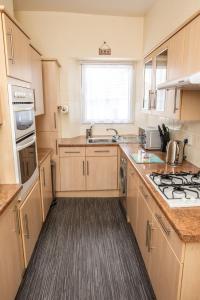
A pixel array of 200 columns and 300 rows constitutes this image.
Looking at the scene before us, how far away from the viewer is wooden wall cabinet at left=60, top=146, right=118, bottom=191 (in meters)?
3.39

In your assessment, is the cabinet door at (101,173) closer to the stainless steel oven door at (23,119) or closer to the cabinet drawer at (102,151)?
the cabinet drawer at (102,151)

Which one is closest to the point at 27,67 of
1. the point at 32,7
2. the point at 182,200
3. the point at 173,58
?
the point at 173,58

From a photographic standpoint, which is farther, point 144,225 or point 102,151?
point 102,151

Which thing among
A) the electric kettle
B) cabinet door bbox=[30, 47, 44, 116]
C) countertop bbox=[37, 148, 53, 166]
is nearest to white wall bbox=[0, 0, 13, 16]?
cabinet door bbox=[30, 47, 44, 116]

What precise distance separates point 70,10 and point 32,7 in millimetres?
564

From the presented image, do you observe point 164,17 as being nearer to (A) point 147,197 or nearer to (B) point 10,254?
(A) point 147,197

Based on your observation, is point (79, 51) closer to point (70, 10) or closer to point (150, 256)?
point (70, 10)

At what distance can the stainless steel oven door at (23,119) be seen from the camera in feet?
5.85

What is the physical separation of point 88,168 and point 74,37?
2.15 meters

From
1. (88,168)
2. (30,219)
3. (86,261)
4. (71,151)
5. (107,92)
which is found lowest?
(86,261)

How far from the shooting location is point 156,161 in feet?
7.85

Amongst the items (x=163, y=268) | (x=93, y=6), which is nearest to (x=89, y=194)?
(x=163, y=268)

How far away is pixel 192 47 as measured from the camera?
1565 mm

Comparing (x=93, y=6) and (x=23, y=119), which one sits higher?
(x=93, y=6)
